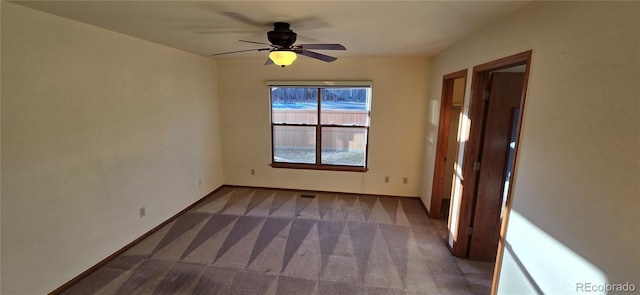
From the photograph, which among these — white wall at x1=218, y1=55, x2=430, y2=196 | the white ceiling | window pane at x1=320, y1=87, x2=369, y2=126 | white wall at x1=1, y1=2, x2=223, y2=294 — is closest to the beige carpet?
white wall at x1=1, y1=2, x2=223, y2=294

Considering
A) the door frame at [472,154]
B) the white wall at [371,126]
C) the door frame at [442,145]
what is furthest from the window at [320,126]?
the door frame at [472,154]

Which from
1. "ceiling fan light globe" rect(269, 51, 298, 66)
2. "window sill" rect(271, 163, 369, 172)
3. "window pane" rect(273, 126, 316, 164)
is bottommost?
"window sill" rect(271, 163, 369, 172)

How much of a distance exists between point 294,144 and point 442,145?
2.47 meters

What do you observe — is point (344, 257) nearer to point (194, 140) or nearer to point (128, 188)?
point (128, 188)

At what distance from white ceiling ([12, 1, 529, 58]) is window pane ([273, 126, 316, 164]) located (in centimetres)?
199

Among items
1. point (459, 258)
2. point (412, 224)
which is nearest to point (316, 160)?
point (412, 224)

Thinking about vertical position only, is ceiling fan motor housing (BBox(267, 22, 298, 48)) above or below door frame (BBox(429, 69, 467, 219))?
Result: above

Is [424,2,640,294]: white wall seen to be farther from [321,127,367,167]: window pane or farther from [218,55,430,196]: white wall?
[321,127,367,167]: window pane

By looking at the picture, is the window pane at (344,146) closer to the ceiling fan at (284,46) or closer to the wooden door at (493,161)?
the wooden door at (493,161)

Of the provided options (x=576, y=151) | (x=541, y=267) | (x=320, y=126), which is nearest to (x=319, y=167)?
(x=320, y=126)

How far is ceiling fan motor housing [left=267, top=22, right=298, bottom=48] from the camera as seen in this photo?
220cm

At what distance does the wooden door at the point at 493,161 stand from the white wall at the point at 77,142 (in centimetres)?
378

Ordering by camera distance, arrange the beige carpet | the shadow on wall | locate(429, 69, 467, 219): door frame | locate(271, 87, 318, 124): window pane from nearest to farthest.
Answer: the shadow on wall → the beige carpet → locate(429, 69, 467, 219): door frame → locate(271, 87, 318, 124): window pane

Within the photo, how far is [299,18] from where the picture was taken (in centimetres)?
209
